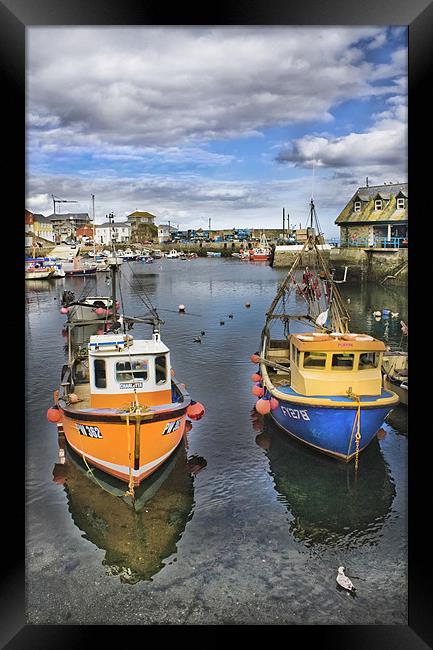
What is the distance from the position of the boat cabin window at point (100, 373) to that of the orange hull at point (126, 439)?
651 mm

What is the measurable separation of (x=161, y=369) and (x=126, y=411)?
3.96 feet

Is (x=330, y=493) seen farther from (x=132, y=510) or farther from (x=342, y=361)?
(x=132, y=510)

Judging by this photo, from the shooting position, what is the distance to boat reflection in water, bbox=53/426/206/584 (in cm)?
740

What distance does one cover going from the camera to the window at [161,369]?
31.1ft

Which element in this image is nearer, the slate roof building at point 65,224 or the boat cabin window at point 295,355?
the boat cabin window at point 295,355

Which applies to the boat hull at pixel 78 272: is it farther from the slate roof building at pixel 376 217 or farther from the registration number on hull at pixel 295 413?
the registration number on hull at pixel 295 413

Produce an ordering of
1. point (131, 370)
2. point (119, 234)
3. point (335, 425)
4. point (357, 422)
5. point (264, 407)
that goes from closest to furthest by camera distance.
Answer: point (131, 370) → point (357, 422) → point (335, 425) → point (264, 407) → point (119, 234)

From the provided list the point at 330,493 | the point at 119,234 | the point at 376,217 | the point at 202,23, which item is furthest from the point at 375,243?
the point at 202,23

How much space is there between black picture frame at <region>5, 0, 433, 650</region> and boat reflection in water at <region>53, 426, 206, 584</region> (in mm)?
2181

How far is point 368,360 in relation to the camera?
1023 centimetres

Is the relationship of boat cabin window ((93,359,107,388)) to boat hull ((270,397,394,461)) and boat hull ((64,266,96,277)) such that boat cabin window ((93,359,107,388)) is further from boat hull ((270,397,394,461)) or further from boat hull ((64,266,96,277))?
boat hull ((64,266,96,277))

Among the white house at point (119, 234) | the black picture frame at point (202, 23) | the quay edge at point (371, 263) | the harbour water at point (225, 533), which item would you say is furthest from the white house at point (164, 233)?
the black picture frame at point (202, 23)

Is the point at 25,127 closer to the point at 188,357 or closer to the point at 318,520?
the point at 318,520
